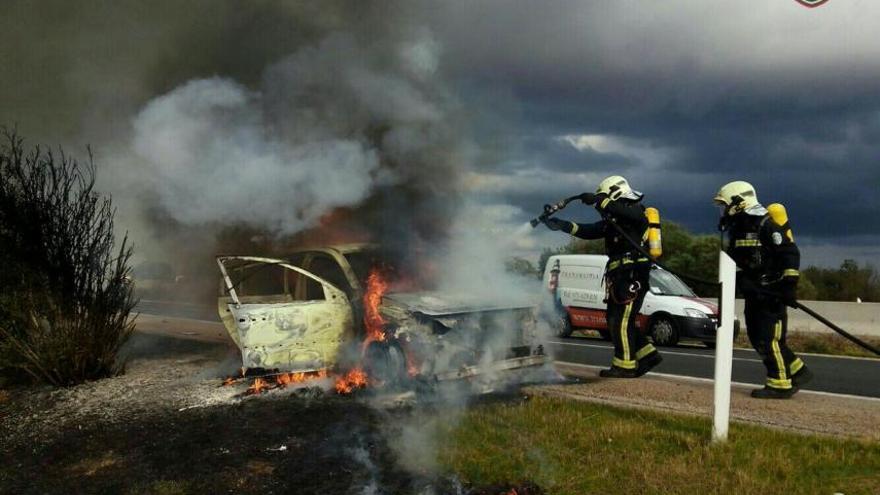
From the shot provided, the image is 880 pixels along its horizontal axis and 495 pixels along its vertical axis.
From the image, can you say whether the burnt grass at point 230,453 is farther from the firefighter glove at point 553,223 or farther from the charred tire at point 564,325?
the charred tire at point 564,325

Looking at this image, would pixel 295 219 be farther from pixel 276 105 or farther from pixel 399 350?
pixel 399 350

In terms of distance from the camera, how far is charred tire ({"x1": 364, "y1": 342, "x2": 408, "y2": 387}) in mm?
6492

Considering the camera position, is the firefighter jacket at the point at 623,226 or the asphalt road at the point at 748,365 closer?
the firefighter jacket at the point at 623,226

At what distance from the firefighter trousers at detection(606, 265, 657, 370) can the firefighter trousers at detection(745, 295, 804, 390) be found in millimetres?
1066

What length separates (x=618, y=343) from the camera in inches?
280

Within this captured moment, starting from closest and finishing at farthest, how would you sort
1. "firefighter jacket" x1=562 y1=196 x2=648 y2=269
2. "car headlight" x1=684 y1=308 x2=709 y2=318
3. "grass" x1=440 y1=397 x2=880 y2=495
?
"grass" x1=440 y1=397 x2=880 y2=495 → "firefighter jacket" x1=562 y1=196 x2=648 y2=269 → "car headlight" x1=684 y1=308 x2=709 y2=318

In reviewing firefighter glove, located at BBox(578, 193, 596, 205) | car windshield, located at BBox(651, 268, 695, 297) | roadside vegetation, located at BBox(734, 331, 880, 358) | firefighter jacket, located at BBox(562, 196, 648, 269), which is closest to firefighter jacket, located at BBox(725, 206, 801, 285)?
firefighter jacket, located at BBox(562, 196, 648, 269)

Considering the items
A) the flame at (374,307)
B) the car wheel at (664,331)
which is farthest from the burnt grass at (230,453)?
the car wheel at (664,331)

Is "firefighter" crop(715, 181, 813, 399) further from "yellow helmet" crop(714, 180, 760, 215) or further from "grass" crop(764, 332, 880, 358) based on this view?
"grass" crop(764, 332, 880, 358)

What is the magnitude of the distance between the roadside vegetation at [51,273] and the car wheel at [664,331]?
9197 millimetres

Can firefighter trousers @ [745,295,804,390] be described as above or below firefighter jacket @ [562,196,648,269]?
below

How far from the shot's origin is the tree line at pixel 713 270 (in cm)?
2484

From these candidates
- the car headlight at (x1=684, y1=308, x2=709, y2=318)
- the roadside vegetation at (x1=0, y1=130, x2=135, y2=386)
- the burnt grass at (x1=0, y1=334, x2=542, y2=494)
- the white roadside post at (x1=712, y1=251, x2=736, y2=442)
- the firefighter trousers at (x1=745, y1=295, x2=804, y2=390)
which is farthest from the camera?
the car headlight at (x1=684, y1=308, x2=709, y2=318)

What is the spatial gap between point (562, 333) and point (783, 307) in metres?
7.79
